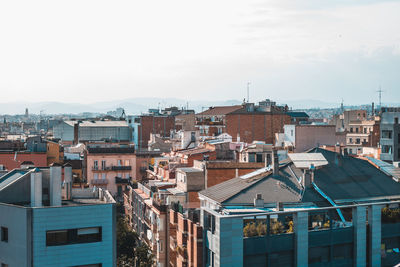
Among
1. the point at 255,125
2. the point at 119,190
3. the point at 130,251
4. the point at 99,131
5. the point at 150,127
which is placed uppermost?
the point at 255,125

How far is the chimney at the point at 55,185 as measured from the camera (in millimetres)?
22797

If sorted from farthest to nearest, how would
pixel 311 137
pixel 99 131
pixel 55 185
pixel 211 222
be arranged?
1. pixel 99 131
2. pixel 311 137
3. pixel 55 185
4. pixel 211 222

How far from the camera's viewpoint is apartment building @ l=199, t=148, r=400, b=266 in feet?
72.5

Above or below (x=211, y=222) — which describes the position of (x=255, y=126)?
above

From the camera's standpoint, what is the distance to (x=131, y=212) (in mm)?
45969

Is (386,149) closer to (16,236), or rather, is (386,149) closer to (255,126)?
(255,126)

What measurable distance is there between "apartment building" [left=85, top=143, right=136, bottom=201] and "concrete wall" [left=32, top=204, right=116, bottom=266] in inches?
1264

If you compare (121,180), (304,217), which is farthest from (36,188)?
(121,180)

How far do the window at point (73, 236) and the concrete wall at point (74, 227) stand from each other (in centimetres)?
13

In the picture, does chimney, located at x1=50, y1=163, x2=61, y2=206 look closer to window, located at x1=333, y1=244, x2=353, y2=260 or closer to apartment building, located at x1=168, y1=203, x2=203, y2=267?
apartment building, located at x1=168, y1=203, x2=203, y2=267

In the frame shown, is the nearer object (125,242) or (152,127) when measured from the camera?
(125,242)

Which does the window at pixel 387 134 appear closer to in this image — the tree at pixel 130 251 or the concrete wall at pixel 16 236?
the tree at pixel 130 251

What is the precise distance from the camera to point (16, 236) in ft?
66.4

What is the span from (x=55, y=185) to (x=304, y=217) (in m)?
10.1
